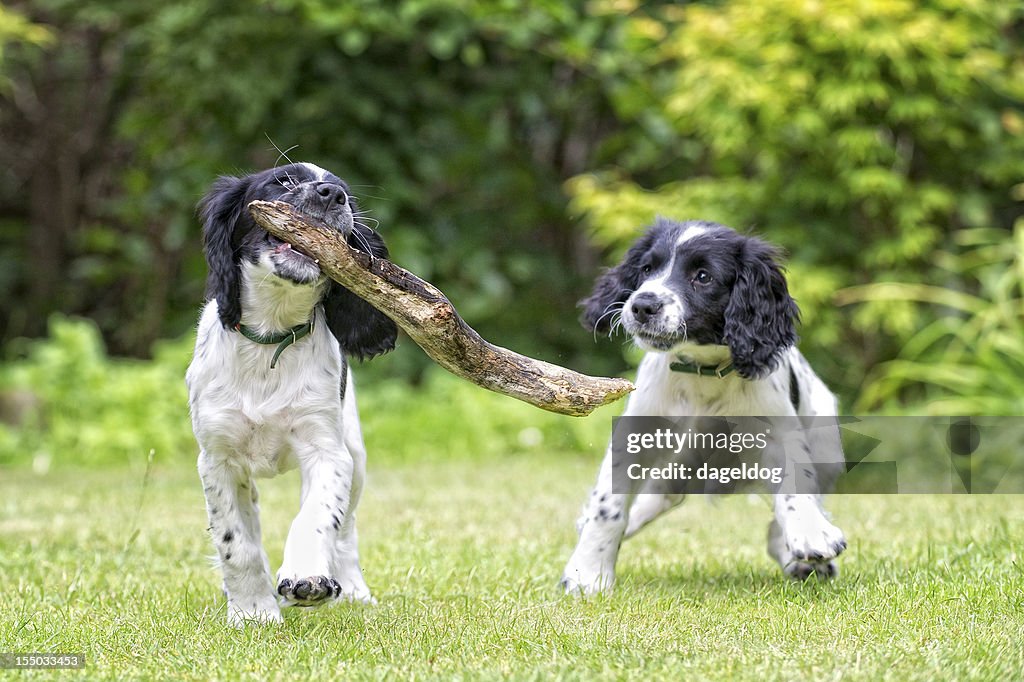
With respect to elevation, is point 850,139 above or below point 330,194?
above

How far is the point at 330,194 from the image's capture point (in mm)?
3547

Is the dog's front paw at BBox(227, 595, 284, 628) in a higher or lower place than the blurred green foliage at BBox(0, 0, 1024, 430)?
lower

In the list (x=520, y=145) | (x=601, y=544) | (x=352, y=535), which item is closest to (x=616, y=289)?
(x=601, y=544)

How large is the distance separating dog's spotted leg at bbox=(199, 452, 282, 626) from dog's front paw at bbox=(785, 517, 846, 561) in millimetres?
1525

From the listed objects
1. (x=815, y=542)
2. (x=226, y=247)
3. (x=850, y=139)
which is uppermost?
(x=850, y=139)

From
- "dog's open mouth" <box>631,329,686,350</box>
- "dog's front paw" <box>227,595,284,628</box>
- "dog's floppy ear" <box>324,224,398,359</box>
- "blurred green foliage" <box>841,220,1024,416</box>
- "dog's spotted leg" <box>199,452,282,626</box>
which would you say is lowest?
"dog's front paw" <box>227,595,284,628</box>

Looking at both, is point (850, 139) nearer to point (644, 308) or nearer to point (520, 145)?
point (520, 145)

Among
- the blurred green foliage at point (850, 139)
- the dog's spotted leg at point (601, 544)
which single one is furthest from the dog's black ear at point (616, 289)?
the blurred green foliage at point (850, 139)

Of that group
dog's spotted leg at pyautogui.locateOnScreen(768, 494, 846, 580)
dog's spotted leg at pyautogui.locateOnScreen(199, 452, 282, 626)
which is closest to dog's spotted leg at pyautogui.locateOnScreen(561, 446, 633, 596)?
dog's spotted leg at pyautogui.locateOnScreen(768, 494, 846, 580)

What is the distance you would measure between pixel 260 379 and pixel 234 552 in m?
0.49

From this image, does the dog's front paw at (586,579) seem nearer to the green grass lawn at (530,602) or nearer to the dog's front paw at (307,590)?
the green grass lawn at (530,602)

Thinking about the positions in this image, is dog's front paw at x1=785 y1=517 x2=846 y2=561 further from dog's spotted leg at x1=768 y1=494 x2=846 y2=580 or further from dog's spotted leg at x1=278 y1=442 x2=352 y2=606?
dog's spotted leg at x1=278 y1=442 x2=352 y2=606

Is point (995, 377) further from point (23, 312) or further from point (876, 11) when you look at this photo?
point (23, 312)

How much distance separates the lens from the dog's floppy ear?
12.4 feet
